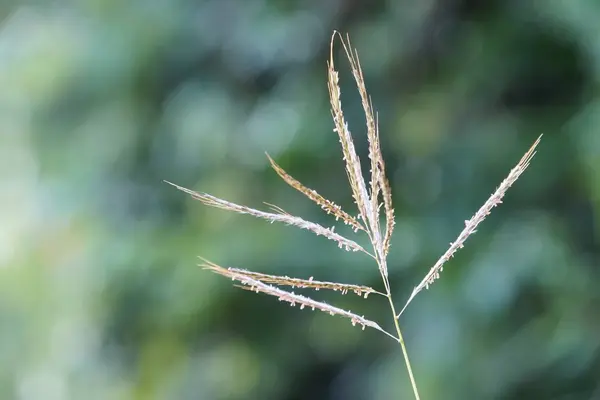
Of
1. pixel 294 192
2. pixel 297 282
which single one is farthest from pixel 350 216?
pixel 294 192

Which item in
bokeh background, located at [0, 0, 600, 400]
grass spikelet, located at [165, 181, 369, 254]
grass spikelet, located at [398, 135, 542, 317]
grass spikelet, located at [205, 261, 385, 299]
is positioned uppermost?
bokeh background, located at [0, 0, 600, 400]

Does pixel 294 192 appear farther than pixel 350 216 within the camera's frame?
Yes

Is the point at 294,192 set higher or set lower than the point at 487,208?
higher

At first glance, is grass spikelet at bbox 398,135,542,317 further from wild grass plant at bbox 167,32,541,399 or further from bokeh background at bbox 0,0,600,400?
bokeh background at bbox 0,0,600,400

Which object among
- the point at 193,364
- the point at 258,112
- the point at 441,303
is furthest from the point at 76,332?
the point at 441,303

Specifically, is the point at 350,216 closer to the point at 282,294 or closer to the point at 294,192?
the point at 282,294

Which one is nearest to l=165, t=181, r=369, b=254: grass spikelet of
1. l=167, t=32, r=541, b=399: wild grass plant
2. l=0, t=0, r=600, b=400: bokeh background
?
l=167, t=32, r=541, b=399: wild grass plant

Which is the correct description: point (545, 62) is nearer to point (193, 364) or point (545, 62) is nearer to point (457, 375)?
point (457, 375)

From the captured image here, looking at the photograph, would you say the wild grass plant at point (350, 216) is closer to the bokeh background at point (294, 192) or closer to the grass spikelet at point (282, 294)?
the grass spikelet at point (282, 294)

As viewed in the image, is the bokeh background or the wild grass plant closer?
the wild grass plant
